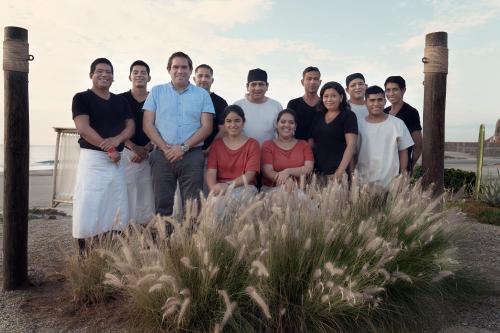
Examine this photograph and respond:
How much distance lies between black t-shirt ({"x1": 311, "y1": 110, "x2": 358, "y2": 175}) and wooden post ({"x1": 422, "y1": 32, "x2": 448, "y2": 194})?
1206 millimetres

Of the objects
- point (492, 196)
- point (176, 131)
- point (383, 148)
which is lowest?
point (492, 196)

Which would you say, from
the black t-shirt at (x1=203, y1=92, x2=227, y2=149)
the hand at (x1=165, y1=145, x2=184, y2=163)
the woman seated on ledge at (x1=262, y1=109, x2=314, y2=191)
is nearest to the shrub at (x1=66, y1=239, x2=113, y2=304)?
the hand at (x1=165, y1=145, x2=184, y2=163)

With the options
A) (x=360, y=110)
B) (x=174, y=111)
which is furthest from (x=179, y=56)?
(x=360, y=110)

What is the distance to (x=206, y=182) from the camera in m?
5.41

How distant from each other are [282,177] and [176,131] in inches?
49.0

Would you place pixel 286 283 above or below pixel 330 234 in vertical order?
below

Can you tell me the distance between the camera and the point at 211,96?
6.00 meters

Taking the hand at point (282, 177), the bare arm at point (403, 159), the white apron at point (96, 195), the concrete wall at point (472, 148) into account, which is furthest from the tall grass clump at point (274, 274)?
the concrete wall at point (472, 148)

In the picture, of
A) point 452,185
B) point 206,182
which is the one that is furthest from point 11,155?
point 452,185

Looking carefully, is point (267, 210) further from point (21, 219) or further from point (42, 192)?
point (42, 192)

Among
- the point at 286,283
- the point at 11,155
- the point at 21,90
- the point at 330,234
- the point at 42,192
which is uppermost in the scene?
the point at 21,90

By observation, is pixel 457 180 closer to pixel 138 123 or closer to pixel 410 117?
pixel 410 117

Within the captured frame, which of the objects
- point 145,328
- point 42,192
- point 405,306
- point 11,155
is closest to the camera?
point 145,328

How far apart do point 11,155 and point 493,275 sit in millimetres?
4960
